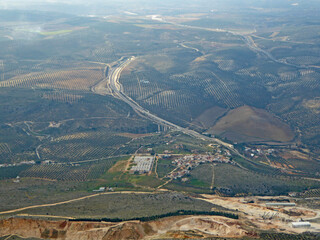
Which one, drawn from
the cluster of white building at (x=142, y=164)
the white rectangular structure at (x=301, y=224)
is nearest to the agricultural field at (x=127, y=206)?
the white rectangular structure at (x=301, y=224)

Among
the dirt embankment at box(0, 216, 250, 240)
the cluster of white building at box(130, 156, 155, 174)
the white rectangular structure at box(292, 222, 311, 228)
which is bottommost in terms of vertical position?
the cluster of white building at box(130, 156, 155, 174)

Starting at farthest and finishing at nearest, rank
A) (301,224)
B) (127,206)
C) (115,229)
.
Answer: (127,206)
(301,224)
(115,229)

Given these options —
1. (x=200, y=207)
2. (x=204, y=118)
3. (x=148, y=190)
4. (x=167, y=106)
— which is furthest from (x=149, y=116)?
(x=200, y=207)

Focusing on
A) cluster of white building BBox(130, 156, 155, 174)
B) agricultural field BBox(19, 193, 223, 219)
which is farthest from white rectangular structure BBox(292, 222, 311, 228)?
cluster of white building BBox(130, 156, 155, 174)

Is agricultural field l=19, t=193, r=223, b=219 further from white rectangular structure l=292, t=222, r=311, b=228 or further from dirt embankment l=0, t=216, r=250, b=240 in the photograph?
white rectangular structure l=292, t=222, r=311, b=228

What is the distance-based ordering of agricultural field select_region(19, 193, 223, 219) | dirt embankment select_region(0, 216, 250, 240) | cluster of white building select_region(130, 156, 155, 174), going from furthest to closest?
cluster of white building select_region(130, 156, 155, 174), agricultural field select_region(19, 193, 223, 219), dirt embankment select_region(0, 216, 250, 240)

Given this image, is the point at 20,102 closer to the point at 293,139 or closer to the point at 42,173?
the point at 42,173

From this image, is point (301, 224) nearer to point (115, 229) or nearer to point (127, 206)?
point (127, 206)

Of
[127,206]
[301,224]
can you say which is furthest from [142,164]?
[301,224]
